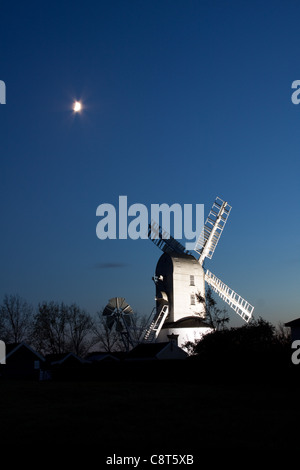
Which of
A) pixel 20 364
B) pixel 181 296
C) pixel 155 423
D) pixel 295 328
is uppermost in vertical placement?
pixel 181 296

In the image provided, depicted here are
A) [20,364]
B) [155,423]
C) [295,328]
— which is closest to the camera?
[155,423]

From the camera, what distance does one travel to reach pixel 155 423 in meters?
15.6

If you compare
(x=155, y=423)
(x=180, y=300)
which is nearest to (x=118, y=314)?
(x=180, y=300)

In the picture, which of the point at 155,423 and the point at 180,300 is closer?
the point at 155,423

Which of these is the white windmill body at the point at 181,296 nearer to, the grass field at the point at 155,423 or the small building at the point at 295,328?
the small building at the point at 295,328

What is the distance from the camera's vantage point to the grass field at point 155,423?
40.7 feet

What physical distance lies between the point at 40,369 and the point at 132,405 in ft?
134

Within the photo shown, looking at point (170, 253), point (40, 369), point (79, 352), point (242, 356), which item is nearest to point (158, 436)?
point (242, 356)

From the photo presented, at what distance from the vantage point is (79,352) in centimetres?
8625

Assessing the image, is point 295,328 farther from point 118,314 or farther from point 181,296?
point 118,314

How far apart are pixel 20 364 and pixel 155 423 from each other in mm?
47336

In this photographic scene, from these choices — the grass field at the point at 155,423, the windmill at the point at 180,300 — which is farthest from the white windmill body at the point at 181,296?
the grass field at the point at 155,423

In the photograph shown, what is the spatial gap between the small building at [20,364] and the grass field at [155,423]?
35.8 m
